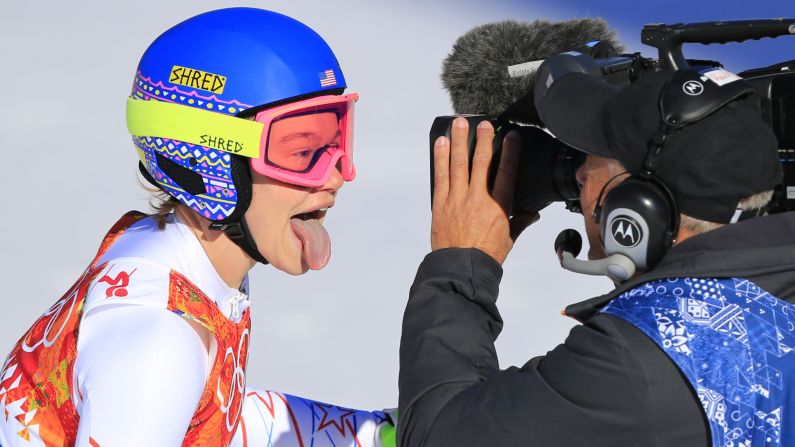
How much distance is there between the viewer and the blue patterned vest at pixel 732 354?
161 centimetres

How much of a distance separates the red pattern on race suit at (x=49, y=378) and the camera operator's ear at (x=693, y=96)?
1.15 meters

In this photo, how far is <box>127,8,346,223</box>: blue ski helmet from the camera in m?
2.21

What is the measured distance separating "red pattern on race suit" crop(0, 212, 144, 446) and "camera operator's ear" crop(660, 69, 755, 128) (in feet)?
3.77

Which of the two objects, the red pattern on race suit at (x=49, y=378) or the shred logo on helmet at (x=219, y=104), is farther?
the shred logo on helmet at (x=219, y=104)

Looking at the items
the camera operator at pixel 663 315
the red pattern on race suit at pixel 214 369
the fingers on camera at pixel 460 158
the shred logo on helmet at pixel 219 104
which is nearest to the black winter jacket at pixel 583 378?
the camera operator at pixel 663 315

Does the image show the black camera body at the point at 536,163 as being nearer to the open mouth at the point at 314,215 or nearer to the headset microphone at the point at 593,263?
the headset microphone at the point at 593,263

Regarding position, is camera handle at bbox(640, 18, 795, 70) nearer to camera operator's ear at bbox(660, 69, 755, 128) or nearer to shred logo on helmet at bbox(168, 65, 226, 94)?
camera operator's ear at bbox(660, 69, 755, 128)

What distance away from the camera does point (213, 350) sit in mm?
2119

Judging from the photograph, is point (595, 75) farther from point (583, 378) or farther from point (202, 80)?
point (202, 80)

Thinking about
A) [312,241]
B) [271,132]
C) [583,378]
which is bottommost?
[583,378]

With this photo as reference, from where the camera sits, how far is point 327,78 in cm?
233

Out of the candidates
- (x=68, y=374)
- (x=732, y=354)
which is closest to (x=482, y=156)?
(x=732, y=354)

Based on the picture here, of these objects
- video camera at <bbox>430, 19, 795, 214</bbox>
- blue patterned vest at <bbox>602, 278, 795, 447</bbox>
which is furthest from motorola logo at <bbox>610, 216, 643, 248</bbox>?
video camera at <bbox>430, 19, 795, 214</bbox>

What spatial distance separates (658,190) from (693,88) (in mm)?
170
